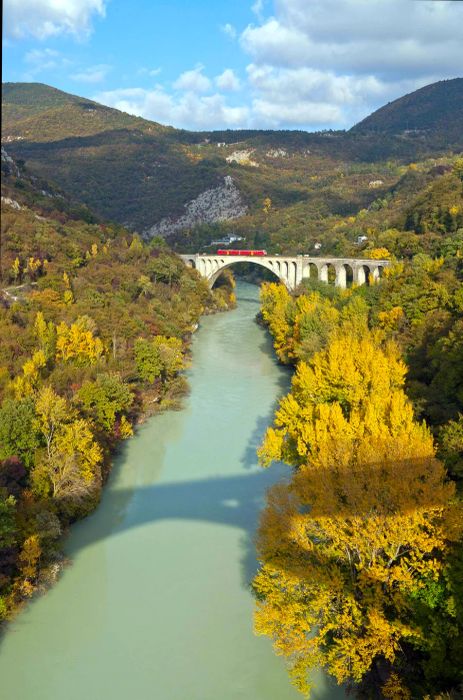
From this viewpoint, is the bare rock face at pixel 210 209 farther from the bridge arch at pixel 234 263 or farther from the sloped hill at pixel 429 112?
the sloped hill at pixel 429 112

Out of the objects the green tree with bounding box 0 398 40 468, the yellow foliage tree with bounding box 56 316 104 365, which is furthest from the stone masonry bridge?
the green tree with bounding box 0 398 40 468

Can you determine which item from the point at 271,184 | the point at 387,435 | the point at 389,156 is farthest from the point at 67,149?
the point at 387,435

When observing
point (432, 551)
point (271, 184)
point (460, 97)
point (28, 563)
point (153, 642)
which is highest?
point (460, 97)

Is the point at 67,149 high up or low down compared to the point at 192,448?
up

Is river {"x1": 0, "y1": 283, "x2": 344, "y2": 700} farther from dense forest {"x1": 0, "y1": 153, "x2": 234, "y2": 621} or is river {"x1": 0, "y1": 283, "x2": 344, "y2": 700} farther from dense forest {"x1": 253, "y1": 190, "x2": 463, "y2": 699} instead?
dense forest {"x1": 253, "y1": 190, "x2": 463, "y2": 699}

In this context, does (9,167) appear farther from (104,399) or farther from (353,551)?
(353,551)

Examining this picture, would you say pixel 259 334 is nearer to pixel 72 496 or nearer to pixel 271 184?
pixel 72 496

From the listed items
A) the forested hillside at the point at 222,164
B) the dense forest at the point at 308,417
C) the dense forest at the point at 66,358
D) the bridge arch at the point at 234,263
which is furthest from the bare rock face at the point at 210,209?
the dense forest at the point at 66,358

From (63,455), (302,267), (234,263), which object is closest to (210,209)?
(234,263)
